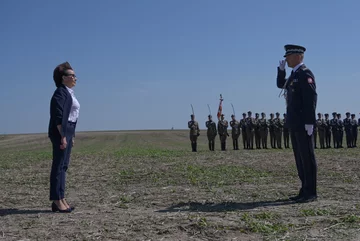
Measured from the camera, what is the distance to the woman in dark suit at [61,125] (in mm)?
6172

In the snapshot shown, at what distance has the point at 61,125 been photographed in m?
6.15

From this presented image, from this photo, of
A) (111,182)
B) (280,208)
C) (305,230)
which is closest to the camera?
(305,230)

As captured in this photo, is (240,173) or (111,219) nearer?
(111,219)

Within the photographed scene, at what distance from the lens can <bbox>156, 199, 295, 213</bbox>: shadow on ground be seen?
6.26 meters

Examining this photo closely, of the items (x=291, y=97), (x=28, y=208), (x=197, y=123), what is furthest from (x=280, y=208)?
(x=197, y=123)

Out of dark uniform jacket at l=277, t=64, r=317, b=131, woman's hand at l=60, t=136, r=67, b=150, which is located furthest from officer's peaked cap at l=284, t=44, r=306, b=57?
A: woman's hand at l=60, t=136, r=67, b=150

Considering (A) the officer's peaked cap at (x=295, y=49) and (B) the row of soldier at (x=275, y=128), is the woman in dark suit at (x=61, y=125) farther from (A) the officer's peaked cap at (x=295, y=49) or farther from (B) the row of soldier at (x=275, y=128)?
(B) the row of soldier at (x=275, y=128)

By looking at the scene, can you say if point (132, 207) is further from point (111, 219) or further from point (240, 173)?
point (240, 173)

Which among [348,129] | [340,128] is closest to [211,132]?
[340,128]

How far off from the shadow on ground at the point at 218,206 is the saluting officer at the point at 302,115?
16.9 inches

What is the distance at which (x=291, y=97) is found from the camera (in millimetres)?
7199

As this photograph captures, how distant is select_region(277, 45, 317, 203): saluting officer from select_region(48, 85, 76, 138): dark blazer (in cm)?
359

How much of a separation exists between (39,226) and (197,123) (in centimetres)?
2028

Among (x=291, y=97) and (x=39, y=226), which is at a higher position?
(x=291, y=97)
